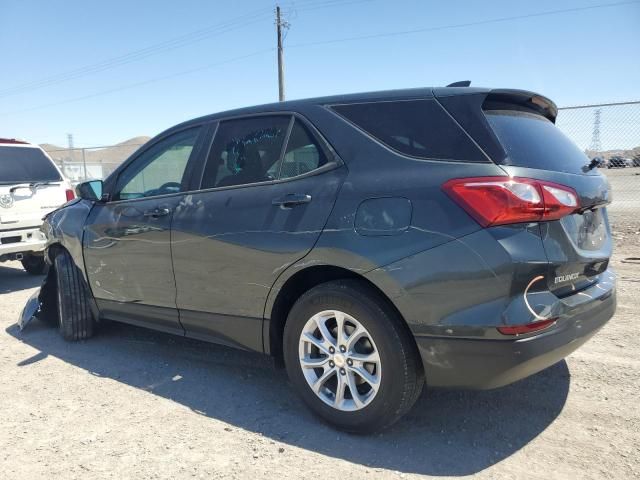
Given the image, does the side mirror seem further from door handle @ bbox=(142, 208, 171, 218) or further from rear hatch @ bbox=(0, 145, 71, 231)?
rear hatch @ bbox=(0, 145, 71, 231)

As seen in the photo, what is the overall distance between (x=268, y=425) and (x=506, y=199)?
6.14 ft

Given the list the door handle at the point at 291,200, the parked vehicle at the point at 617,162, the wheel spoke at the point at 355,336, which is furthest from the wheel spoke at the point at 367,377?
the parked vehicle at the point at 617,162

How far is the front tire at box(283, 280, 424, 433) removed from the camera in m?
2.56

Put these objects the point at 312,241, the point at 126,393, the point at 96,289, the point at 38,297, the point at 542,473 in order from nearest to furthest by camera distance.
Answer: the point at 542,473, the point at 312,241, the point at 126,393, the point at 96,289, the point at 38,297

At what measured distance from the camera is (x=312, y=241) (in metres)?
2.78

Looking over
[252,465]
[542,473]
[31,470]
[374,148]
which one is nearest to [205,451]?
[252,465]

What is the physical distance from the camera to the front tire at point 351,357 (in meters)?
2.56

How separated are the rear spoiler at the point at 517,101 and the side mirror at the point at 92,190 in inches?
126

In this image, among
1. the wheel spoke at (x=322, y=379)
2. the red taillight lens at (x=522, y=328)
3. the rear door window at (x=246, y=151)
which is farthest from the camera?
the rear door window at (x=246, y=151)

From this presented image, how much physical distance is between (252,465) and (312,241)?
1.21 meters

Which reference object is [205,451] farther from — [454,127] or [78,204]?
[78,204]

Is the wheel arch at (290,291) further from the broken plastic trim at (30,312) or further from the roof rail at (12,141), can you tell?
the roof rail at (12,141)

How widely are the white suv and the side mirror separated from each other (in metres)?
3.22

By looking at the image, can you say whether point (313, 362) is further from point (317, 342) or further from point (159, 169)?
point (159, 169)
